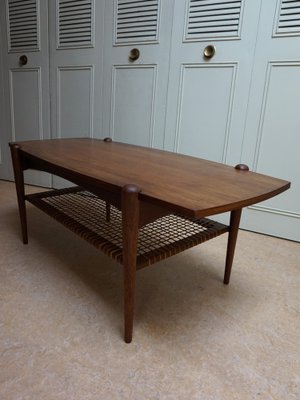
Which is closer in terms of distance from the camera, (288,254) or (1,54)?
(288,254)

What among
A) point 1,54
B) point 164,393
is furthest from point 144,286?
point 1,54

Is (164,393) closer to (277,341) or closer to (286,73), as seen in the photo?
(277,341)

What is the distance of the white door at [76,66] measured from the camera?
2166 millimetres

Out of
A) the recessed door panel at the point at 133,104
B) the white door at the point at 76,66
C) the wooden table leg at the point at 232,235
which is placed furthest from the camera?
the white door at the point at 76,66

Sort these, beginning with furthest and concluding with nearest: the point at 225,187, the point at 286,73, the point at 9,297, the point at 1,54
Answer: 1. the point at 1,54
2. the point at 286,73
3. the point at 9,297
4. the point at 225,187

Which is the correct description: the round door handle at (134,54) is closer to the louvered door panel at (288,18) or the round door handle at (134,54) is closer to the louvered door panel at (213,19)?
the louvered door panel at (213,19)

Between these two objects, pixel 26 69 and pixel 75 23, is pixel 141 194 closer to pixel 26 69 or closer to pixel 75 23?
pixel 75 23

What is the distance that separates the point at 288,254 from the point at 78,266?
1096mm

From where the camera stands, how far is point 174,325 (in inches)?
43.8

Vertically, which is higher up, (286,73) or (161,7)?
(161,7)

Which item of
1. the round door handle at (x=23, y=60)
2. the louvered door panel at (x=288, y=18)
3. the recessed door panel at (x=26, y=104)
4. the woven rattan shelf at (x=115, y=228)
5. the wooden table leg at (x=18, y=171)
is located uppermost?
the louvered door panel at (x=288, y=18)

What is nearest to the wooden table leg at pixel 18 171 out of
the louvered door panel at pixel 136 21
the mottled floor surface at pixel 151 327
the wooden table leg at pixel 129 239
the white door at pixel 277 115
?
the mottled floor surface at pixel 151 327

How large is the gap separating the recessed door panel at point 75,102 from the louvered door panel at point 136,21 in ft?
1.14

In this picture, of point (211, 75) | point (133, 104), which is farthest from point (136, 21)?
point (211, 75)
